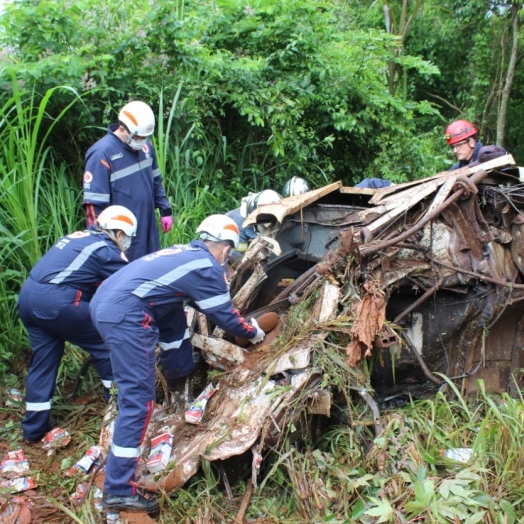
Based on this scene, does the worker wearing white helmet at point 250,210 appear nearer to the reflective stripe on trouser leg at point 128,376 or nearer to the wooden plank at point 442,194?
the wooden plank at point 442,194

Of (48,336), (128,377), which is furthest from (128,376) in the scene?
(48,336)

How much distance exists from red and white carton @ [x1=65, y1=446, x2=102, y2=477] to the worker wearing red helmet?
12.2ft

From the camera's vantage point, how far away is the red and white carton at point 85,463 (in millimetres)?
3432

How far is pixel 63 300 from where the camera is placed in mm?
3611

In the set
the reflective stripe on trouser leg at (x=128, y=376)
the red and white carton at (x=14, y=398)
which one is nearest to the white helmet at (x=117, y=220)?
the reflective stripe on trouser leg at (x=128, y=376)

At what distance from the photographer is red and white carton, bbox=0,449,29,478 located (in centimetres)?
348

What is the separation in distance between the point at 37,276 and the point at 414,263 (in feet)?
7.79

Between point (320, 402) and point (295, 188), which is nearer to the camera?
point (320, 402)

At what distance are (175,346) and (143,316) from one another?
1.64 feet

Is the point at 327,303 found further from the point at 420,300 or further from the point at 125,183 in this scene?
the point at 125,183

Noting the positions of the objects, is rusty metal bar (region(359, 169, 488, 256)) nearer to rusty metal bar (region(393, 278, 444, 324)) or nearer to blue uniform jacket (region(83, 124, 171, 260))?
rusty metal bar (region(393, 278, 444, 324))

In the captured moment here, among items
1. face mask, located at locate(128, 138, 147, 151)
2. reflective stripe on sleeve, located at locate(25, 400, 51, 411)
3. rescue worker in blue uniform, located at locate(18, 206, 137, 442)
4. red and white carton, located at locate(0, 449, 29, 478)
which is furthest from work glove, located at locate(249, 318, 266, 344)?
face mask, located at locate(128, 138, 147, 151)

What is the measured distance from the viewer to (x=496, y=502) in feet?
8.67

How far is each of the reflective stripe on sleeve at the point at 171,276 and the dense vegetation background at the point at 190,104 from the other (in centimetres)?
177
